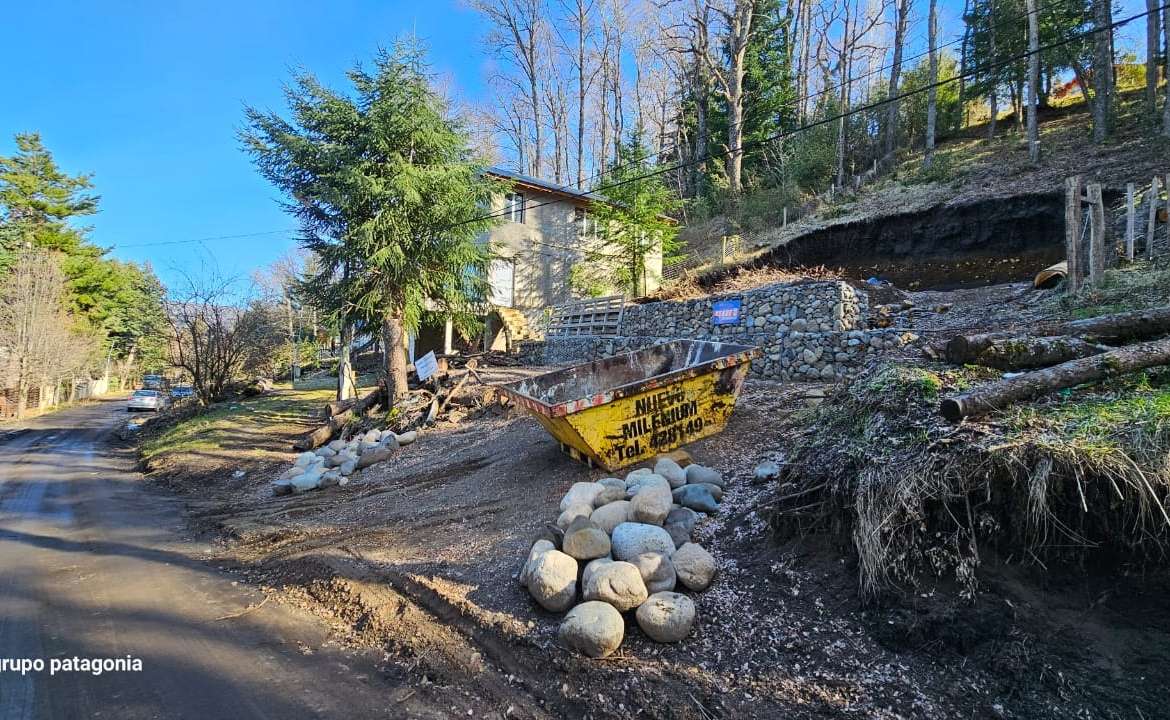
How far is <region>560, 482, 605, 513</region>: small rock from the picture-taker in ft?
15.4

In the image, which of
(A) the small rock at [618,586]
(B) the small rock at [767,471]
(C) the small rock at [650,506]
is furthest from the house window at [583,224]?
(A) the small rock at [618,586]

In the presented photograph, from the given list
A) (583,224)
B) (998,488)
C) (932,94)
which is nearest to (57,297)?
(583,224)

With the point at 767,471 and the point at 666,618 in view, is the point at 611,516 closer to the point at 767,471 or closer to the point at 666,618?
the point at 666,618

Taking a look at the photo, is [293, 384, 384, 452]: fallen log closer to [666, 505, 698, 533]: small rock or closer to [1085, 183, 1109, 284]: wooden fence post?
[666, 505, 698, 533]: small rock

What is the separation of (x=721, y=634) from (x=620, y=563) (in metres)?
0.72

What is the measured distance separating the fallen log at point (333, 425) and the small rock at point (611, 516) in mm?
10324

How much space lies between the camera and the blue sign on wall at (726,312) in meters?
13.4

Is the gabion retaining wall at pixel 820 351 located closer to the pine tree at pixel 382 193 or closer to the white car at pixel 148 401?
the pine tree at pixel 382 193

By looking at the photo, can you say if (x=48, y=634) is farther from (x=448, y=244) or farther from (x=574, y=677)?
(x=448, y=244)

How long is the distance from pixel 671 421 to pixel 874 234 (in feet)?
63.5

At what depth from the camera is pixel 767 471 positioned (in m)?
4.96

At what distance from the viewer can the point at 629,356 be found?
8.36 metres

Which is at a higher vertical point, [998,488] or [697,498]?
[998,488]

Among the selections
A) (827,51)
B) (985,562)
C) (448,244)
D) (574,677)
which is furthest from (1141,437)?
(827,51)
